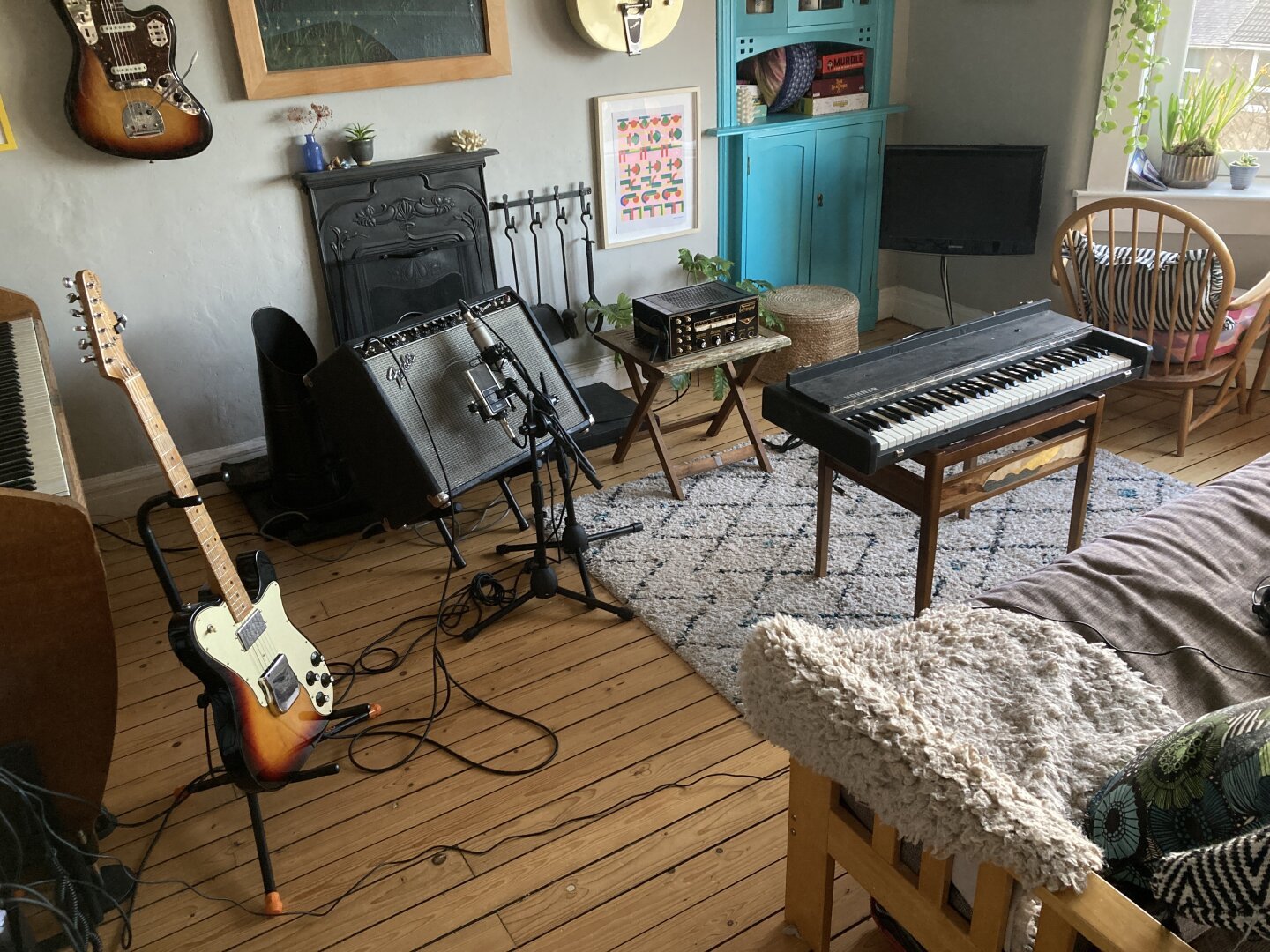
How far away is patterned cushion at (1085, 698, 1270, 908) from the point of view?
3.58 feet

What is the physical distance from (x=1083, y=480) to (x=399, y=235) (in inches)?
93.5

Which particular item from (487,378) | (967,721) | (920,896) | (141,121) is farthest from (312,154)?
(920,896)

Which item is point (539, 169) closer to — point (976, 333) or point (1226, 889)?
point (976, 333)

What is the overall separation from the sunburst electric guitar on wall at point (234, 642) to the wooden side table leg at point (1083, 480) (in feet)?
6.85

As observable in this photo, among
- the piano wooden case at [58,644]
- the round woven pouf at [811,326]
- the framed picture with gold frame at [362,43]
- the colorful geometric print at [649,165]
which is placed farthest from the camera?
the round woven pouf at [811,326]

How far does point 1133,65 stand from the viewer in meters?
3.77

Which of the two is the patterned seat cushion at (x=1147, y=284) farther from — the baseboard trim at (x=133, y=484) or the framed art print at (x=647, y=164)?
the baseboard trim at (x=133, y=484)

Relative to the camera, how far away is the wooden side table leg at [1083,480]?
2664 millimetres

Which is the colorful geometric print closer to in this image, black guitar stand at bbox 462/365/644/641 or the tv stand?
the tv stand

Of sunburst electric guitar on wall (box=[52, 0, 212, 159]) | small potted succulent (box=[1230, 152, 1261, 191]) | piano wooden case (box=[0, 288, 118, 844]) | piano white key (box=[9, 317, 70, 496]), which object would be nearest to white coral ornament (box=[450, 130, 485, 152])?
sunburst electric guitar on wall (box=[52, 0, 212, 159])

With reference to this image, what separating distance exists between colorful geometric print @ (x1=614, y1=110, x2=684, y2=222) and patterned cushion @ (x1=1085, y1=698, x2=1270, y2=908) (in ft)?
10.1

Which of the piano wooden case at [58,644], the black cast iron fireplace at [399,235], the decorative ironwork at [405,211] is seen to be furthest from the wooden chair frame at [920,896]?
the decorative ironwork at [405,211]

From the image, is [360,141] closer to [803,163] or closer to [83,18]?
[83,18]

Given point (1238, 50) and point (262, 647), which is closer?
point (262, 647)
